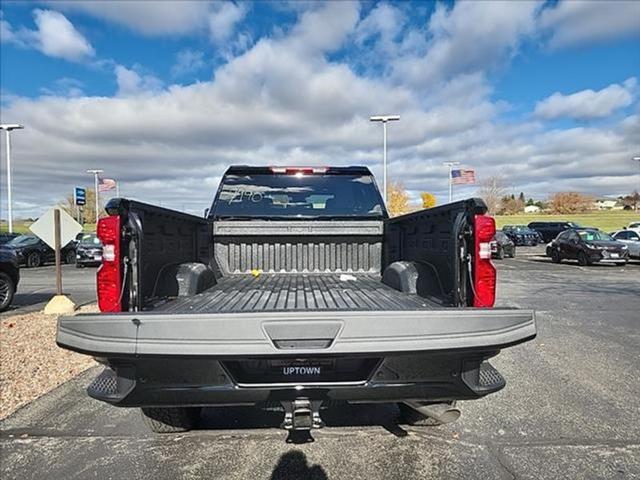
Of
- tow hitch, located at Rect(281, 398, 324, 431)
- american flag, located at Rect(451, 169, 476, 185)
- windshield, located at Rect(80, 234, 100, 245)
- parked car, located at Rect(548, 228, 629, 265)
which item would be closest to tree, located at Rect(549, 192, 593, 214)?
american flag, located at Rect(451, 169, 476, 185)

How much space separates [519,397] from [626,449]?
46.3 inches

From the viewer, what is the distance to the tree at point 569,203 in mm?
85312

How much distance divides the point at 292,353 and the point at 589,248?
22.9m

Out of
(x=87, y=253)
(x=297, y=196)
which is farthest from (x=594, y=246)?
(x=87, y=253)

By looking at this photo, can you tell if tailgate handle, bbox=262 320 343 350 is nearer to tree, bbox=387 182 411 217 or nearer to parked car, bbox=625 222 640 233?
parked car, bbox=625 222 640 233

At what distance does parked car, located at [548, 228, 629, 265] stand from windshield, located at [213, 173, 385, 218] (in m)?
19.9

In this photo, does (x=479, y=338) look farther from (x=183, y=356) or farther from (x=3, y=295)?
(x=3, y=295)

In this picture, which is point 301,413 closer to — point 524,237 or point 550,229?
point 524,237

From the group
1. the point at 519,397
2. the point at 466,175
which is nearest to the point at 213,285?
the point at 519,397

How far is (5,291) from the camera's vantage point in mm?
9922

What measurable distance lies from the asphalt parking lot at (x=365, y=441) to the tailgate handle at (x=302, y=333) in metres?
1.26

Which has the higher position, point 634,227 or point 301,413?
point 634,227

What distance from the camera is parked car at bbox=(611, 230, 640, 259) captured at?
2280 cm

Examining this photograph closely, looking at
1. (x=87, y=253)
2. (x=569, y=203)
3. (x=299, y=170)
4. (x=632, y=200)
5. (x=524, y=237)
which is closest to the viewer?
(x=299, y=170)
